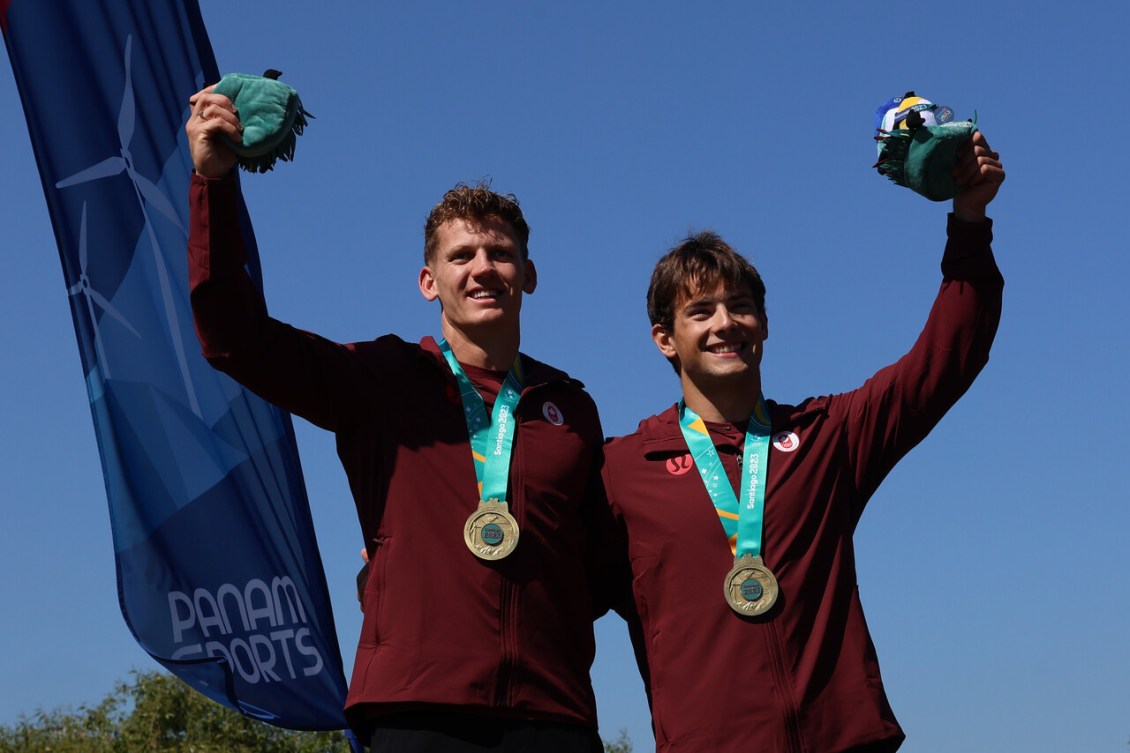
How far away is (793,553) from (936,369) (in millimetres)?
818

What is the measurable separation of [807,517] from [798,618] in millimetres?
385

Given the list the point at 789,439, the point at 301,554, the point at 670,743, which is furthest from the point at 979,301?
the point at 301,554

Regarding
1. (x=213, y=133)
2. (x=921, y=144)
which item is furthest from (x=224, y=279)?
(x=921, y=144)

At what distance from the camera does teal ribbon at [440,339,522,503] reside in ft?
15.5

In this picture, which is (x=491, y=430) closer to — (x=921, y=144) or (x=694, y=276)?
(x=694, y=276)

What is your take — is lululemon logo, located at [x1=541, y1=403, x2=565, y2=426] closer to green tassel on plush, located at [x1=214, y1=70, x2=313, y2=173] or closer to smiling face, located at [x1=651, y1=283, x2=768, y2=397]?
smiling face, located at [x1=651, y1=283, x2=768, y2=397]

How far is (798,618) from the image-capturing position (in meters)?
4.56

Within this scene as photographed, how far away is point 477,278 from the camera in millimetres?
5102

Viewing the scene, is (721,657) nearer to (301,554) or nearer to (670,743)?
(670,743)

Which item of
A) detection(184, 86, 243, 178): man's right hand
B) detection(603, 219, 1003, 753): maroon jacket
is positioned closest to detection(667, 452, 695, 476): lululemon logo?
detection(603, 219, 1003, 753): maroon jacket

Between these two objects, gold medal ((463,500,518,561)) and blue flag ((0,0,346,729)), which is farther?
blue flag ((0,0,346,729))

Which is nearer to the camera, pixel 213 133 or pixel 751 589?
pixel 213 133

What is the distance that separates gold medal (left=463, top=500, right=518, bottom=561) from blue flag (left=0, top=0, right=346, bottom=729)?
6.20 feet

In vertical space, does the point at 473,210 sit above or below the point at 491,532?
above
